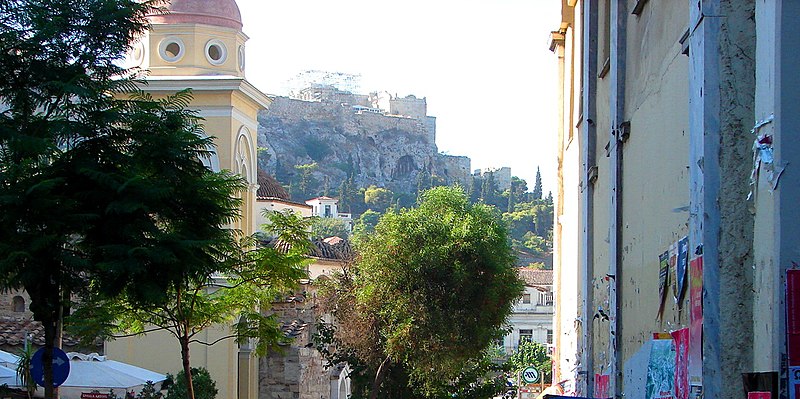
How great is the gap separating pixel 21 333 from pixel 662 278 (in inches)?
833

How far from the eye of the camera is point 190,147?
15.2 metres

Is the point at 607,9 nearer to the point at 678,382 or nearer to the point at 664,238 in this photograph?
the point at 664,238

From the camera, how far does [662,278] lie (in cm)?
804

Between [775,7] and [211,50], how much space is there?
25160 mm

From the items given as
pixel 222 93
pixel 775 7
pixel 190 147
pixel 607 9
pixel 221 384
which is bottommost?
pixel 221 384

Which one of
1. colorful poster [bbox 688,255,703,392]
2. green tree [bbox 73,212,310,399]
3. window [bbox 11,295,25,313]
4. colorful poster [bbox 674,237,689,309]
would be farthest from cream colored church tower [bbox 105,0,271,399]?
colorful poster [bbox 688,255,703,392]

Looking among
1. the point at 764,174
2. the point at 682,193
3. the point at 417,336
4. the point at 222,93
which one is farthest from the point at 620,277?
the point at 222,93

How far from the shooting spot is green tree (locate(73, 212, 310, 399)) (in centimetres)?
1869

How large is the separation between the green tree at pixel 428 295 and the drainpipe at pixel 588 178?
1281 cm

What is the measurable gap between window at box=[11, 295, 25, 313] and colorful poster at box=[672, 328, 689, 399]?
25.6 m

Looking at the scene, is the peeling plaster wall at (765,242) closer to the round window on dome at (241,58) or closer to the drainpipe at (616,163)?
the drainpipe at (616,163)

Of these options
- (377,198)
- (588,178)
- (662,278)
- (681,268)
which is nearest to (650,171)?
(662,278)

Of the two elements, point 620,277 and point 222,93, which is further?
point 222,93

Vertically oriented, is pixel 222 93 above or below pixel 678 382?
above
